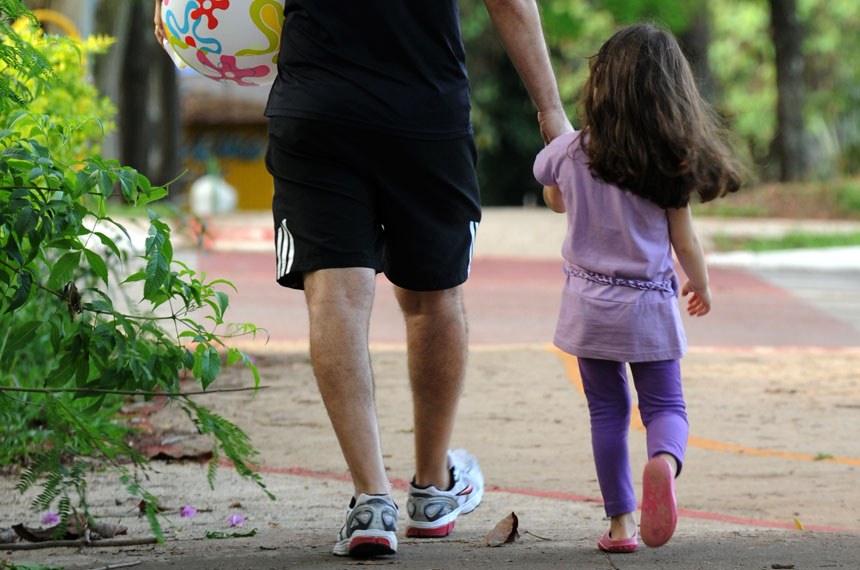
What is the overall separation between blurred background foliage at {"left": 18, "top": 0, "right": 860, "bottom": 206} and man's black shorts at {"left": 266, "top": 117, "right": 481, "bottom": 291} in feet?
46.6

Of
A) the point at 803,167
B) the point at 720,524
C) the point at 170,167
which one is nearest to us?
the point at 720,524

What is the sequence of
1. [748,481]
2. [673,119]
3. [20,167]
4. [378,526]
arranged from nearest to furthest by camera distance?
[20,167]
[378,526]
[673,119]
[748,481]

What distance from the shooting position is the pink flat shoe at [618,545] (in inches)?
141

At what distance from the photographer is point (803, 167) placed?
25141 mm

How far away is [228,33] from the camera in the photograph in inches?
150

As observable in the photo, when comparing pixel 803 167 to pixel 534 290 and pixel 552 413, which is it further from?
pixel 552 413

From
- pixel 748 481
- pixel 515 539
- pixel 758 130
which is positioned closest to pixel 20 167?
pixel 515 539

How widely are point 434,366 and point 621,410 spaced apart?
52 cm

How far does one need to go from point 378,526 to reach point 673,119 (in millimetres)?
1301

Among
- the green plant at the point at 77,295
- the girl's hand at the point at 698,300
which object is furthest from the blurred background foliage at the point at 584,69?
the green plant at the point at 77,295

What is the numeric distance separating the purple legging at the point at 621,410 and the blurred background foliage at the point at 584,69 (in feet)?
47.4

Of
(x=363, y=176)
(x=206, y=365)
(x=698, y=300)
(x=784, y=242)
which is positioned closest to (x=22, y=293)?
(x=206, y=365)

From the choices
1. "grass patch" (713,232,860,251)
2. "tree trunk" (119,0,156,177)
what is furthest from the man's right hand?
"tree trunk" (119,0,156,177)

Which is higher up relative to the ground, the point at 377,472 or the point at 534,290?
the point at 377,472
